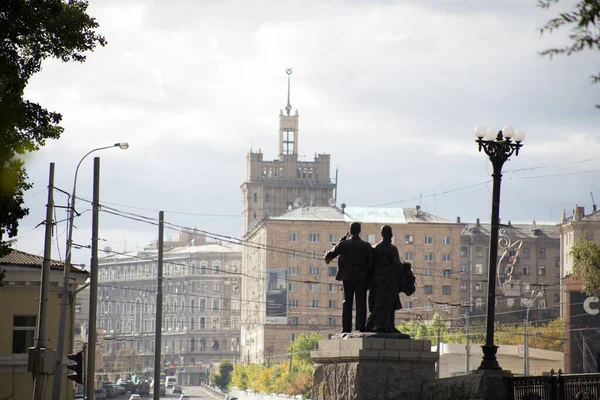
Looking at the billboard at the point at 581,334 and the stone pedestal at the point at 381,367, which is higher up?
the billboard at the point at 581,334

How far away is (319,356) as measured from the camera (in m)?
23.8

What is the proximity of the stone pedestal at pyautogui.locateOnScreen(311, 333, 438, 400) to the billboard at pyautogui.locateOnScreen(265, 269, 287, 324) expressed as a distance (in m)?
135

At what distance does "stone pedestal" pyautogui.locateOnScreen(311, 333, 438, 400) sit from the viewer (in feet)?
73.3

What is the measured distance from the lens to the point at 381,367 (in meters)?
22.4

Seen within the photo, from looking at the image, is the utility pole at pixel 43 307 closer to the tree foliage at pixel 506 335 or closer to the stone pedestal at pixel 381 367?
the stone pedestal at pixel 381 367

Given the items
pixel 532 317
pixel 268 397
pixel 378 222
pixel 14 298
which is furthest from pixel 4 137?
pixel 378 222

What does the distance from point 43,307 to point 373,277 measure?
13.1 meters

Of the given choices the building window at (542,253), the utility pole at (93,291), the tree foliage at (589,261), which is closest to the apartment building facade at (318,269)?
the building window at (542,253)

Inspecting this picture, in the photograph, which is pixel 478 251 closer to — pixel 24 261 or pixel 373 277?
pixel 24 261

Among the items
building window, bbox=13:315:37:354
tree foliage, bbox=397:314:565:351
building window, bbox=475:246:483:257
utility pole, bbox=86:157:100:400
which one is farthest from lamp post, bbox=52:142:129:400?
building window, bbox=475:246:483:257

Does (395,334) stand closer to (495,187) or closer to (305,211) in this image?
(495,187)

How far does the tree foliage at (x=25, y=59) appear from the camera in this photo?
74.2 ft

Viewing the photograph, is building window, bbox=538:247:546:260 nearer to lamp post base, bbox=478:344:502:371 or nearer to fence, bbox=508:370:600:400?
lamp post base, bbox=478:344:502:371

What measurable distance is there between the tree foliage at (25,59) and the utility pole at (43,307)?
7864mm
